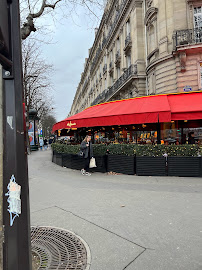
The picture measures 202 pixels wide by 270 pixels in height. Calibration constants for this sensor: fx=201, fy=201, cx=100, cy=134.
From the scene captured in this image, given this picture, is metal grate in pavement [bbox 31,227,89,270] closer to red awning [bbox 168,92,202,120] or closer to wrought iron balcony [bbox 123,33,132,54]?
red awning [bbox 168,92,202,120]

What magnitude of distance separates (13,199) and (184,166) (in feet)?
21.5

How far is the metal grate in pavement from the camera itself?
8.05 feet

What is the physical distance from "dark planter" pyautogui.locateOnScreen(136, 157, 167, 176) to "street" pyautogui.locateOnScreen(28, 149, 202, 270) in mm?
696

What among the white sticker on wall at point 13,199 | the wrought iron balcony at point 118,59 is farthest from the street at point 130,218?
the wrought iron balcony at point 118,59

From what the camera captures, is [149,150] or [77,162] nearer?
[149,150]

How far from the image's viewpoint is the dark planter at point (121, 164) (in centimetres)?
764

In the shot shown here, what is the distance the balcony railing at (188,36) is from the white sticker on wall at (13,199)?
1490 cm

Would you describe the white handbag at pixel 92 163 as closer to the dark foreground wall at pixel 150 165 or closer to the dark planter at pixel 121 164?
the dark foreground wall at pixel 150 165

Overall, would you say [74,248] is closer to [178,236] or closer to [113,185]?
[178,236]

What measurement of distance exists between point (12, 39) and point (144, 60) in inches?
719

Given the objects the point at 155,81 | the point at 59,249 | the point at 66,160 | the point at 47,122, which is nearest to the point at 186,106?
the point at 66,160

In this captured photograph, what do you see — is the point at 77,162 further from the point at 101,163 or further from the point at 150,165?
the point at 150,165

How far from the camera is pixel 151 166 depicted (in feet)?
24.3

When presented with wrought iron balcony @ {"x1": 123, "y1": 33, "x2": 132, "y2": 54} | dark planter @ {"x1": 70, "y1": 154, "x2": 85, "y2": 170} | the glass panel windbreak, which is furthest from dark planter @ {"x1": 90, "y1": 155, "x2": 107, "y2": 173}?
wrought iron balcony @ {"x1": 123, "y1": 33, "x2": 132, "y2": 54}
